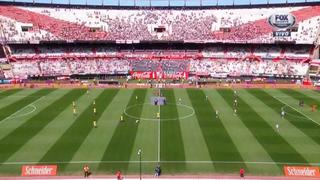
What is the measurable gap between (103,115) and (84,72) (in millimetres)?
40873

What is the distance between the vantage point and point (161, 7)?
4225 inches

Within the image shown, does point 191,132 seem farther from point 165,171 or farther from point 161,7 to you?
point 161,7

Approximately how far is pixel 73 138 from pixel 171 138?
421 inches

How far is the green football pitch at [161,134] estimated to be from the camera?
37.0 m

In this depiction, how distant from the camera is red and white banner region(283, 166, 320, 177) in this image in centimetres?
3422

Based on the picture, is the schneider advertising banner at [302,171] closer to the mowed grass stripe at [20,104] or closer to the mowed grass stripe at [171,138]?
the mowed grass stripe at [171,138]

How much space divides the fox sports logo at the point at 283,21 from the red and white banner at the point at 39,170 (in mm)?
75831

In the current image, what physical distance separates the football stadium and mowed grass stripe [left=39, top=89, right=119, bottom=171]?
122 millimetres

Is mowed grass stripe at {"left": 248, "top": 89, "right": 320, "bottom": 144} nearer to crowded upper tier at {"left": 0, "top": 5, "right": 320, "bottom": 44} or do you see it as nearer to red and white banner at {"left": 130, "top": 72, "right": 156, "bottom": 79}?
red and white banner at {"left": 130, "top": 72, "right": 156, "bottom": 79}

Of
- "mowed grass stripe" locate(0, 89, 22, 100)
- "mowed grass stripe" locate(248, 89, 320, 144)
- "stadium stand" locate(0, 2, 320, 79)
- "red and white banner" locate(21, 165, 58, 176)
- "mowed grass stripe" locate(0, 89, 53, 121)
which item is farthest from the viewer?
"stadium stand" locate(0, 2, 320, 79)

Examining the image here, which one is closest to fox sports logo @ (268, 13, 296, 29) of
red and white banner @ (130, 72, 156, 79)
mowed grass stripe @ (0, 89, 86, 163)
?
red and white banner @ (130, 72, 156, 79)

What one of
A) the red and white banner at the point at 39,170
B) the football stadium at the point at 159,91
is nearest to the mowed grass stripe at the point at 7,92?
the football stadium at the point at 159,91

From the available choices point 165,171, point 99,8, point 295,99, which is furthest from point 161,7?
point 165,171

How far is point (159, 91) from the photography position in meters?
71.1
